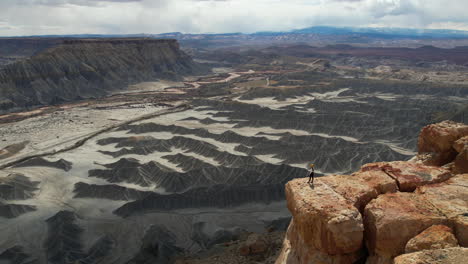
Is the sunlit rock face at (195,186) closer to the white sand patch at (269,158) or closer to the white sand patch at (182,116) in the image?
the white sand patch at (269,158)

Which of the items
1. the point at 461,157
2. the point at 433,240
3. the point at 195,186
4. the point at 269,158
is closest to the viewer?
the point at 433,240

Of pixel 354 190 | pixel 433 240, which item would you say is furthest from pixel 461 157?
pixel 433 240

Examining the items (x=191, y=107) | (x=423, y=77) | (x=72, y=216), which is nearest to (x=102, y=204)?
(x=72, y=216)

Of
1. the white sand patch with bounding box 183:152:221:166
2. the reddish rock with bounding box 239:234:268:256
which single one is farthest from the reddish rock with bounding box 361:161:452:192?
the white sand patch with bounding box 183:152:221:166

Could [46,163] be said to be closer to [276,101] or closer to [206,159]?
[206,159]

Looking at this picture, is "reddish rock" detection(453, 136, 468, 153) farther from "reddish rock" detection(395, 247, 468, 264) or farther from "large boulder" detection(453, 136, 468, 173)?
"reddish rock" detection(395, 247, 468, 264)

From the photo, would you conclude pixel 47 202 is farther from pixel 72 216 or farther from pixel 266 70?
pixel 266 70

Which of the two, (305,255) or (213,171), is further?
(213,171)

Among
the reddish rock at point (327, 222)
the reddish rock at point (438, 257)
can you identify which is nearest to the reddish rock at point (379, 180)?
the reddish rock at point (327, 222)
